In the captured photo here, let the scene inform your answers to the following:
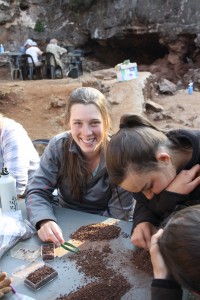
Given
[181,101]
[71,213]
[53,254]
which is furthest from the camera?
[181,101]

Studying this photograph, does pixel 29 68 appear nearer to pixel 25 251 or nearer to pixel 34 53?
pixel 34 53

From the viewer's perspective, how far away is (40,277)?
1.34 meters

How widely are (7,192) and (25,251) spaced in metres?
0.33

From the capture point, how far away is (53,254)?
1.50m

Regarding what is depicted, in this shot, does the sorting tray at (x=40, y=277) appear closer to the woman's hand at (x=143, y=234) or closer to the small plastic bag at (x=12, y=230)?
the small plastic bag at (x=12, y=230)

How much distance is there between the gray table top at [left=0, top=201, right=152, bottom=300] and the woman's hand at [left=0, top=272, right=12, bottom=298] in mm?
26

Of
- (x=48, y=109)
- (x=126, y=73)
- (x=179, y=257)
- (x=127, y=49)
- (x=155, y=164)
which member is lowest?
(x=48, y=109)

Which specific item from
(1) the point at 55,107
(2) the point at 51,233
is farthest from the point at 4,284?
(1) the point at 55,107

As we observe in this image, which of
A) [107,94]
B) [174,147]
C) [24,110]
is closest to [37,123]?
[24,110]

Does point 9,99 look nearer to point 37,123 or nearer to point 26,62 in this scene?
point 37,123

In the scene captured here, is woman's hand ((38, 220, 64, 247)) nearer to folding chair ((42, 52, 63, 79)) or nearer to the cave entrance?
folding chair ((42, 52, 63, 79))

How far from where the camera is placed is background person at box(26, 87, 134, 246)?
1936mm

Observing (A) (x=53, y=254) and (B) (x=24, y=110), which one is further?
(B) (x=24, y=110)

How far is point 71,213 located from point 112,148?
0.66 meters
